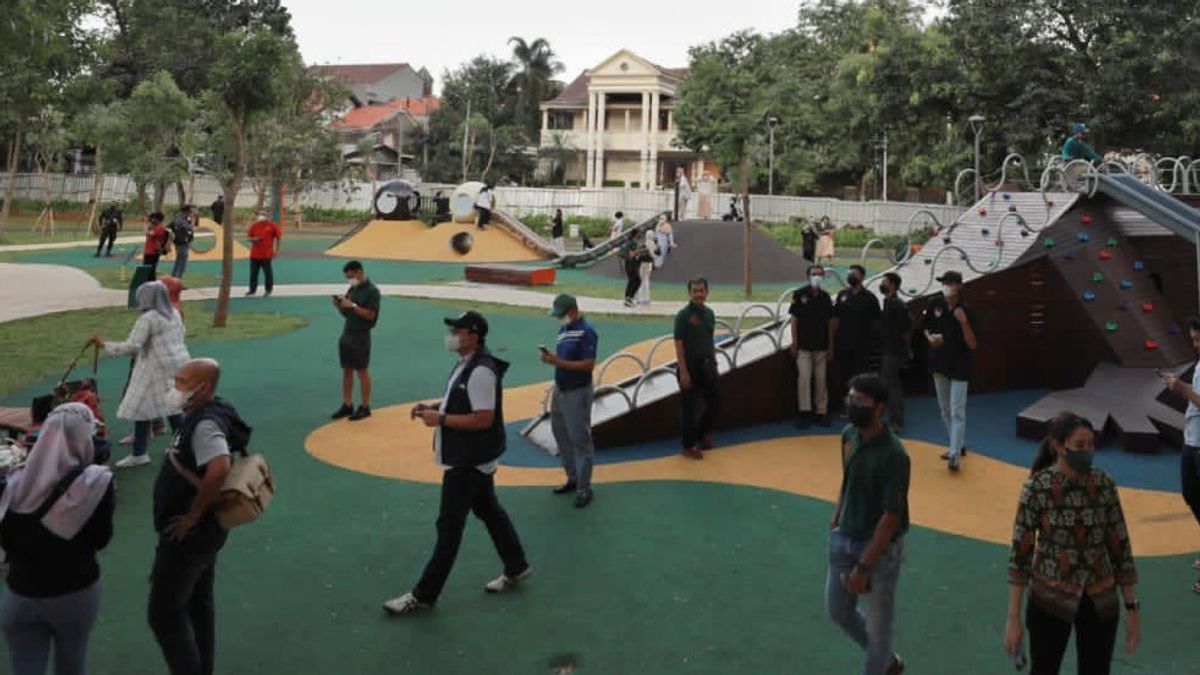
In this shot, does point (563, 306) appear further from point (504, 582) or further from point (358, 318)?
point (358, 318)

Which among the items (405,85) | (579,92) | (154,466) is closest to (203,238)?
(154,466)

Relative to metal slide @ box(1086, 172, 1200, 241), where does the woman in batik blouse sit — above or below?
below

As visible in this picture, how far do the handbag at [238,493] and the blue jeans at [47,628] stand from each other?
559mm

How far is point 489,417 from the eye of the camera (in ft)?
20.0

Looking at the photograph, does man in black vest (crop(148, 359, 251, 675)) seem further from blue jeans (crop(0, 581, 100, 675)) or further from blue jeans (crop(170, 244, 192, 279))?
blue jeans (crop(170, 244, 192, 279))

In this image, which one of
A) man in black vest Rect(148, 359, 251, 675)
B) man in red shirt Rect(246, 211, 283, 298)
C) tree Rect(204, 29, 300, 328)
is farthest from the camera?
man in red shirt Rect(246, 211, 283, 298)

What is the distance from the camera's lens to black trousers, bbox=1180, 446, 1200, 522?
665 centimetres

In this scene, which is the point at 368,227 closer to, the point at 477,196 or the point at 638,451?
the point at 477,196

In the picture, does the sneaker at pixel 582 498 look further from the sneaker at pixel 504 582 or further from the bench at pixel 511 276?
Result: the bench at pixel 511 276

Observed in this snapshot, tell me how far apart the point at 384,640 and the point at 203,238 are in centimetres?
3576

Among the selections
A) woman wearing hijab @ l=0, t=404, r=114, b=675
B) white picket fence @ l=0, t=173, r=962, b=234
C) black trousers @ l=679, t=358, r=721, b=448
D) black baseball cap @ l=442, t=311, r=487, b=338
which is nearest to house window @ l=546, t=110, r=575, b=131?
white picket fence @ l=0, t=173, r=962, b=234

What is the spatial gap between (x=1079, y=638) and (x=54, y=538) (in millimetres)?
4225

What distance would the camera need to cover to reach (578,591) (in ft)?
21.9

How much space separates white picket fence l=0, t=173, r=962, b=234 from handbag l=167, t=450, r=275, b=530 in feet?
125
